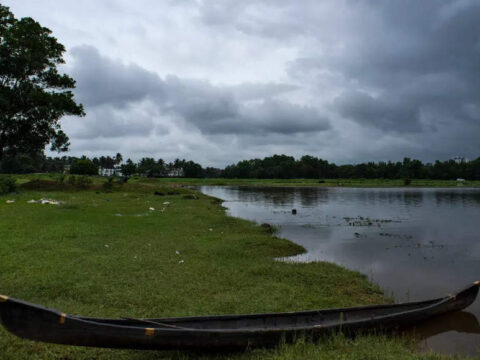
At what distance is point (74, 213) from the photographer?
2206 cm

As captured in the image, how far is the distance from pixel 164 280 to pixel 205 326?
160 inches

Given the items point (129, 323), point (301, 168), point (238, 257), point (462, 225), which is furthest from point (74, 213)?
point (301, 168)

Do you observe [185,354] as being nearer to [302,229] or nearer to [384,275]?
[384,275]

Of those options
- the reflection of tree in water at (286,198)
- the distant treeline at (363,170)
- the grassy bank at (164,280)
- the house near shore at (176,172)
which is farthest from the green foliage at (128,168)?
the grassy bank at (164,280)

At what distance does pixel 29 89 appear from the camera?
3662 cm

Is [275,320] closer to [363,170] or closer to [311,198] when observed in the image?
[311,198]

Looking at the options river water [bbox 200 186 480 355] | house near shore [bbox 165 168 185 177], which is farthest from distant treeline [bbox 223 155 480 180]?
river water [bbox 200 186 480 355]

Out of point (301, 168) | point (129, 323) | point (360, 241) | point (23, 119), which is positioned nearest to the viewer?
point (129, 323)

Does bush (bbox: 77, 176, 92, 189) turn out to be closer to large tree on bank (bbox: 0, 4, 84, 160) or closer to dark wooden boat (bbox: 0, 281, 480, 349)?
large tree on bank (bbox: 0, 4, 84, 160)

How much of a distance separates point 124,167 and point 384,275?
16288 cm

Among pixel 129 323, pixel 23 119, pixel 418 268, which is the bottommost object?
pixel 418 268

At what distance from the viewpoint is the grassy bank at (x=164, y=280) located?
20.3 ft

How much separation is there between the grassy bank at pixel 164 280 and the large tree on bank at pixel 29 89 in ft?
79.3

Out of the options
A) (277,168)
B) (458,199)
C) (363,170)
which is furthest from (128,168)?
(458,199)
